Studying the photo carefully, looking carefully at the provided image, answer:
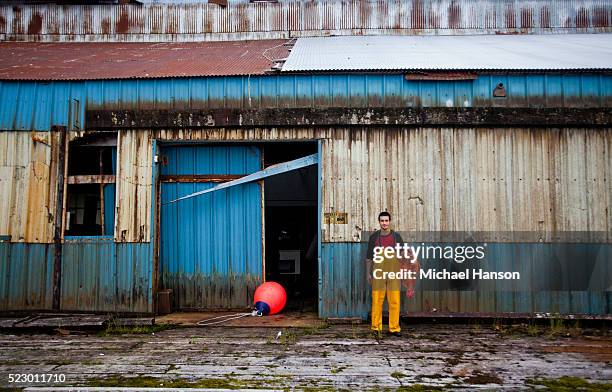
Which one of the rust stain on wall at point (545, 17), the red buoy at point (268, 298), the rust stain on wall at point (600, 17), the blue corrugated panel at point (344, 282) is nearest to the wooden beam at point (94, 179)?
the red buoy at point (268, 298)

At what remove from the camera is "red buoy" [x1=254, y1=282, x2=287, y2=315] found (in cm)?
907

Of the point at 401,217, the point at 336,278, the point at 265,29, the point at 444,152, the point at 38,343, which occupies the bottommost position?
the point at 38,343

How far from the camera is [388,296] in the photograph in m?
7.82

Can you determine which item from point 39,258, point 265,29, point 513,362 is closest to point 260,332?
point 513,362

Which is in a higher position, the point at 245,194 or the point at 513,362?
the point at 245,194

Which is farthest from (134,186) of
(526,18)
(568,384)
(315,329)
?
(526,18)

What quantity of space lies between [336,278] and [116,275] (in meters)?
4.34

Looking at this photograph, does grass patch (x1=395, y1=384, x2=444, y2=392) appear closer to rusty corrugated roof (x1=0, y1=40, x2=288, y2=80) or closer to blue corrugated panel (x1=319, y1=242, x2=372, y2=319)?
blue corrugated panel (x1=319, y1=242, x2=372, y2=319)

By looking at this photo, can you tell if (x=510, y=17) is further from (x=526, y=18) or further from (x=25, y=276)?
(x=25, y=276)

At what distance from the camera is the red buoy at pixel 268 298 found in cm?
907

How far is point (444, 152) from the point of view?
29.4 feet

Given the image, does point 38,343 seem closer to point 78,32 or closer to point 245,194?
point 245,194

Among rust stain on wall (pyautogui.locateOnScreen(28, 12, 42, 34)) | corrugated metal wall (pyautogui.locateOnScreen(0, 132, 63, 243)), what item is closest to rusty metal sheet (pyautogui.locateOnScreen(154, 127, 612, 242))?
corrugated metal wall (pyautogui.locateOnScreen(0, 132, 63, 243))

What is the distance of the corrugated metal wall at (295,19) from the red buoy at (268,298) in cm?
895
